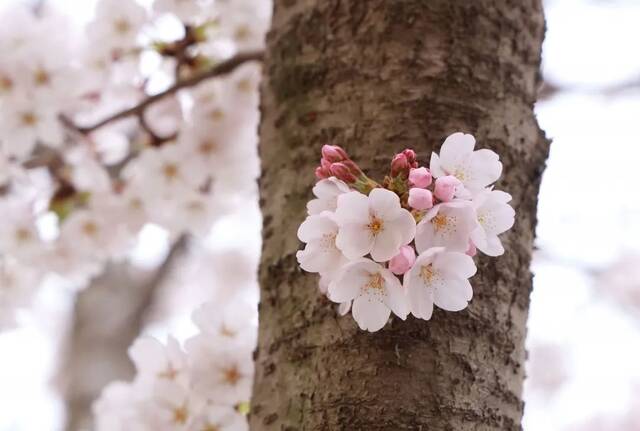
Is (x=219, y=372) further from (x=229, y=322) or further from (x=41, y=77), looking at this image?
(x=41, y=77)

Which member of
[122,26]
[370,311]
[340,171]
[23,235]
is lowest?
[370,311]

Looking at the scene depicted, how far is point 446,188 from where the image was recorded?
59 centimetres

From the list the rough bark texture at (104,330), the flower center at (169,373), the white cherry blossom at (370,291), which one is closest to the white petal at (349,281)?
the white cherry blossom at (370,291)

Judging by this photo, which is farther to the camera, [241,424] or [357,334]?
[241,424]

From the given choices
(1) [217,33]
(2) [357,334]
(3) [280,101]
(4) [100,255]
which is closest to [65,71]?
(1) [217,33]

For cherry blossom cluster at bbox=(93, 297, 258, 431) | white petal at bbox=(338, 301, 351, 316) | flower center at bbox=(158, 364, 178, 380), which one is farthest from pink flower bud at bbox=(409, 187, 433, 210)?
flower center at bbox=(158, 364, 178, 380)

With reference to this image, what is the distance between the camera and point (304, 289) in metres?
0.78

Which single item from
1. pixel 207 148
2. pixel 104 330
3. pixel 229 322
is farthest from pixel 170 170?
pixel 104 330

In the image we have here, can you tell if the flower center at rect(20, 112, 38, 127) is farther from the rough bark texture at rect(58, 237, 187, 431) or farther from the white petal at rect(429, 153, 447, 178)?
the rough bark texture at rect(58, 237, 187, 431)

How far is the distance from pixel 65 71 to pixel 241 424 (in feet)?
2.77

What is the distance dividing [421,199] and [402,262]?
A: 0.16ft

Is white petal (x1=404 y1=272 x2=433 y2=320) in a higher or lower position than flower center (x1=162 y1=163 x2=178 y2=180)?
lower

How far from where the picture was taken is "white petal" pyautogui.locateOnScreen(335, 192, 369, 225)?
1.94 ft

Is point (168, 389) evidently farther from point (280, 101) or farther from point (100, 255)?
point (100, 255)
